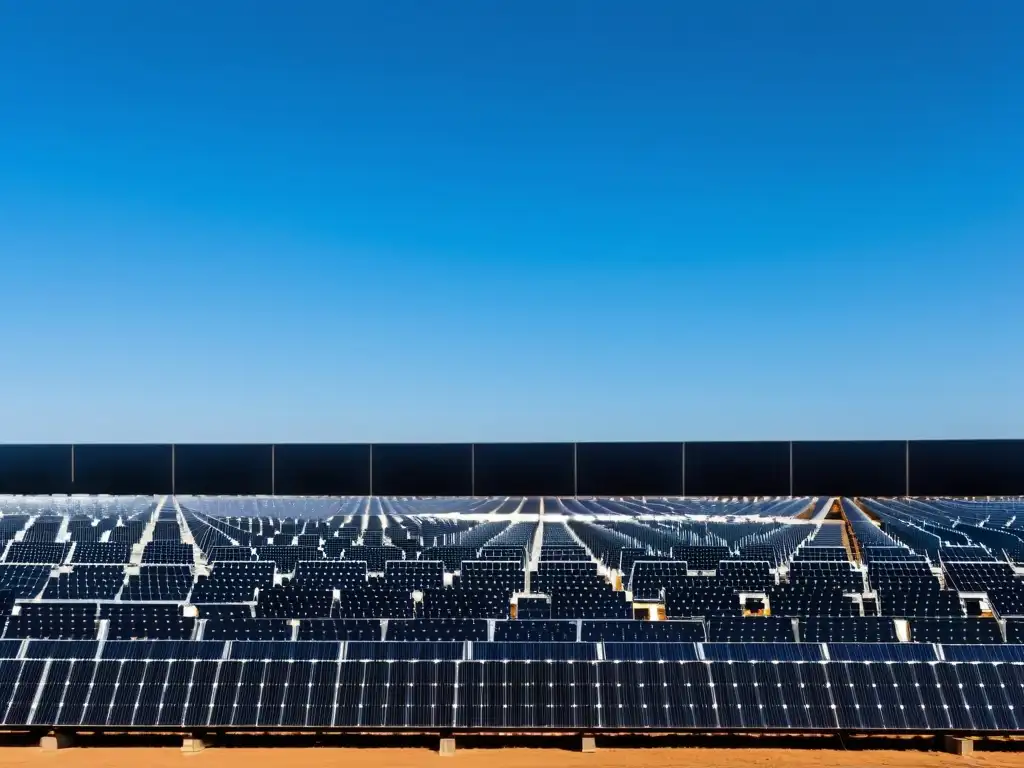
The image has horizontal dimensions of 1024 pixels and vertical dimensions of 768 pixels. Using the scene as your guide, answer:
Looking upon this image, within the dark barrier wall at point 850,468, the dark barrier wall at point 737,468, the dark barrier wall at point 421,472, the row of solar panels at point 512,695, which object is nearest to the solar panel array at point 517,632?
the row of solar panels at point 512,695

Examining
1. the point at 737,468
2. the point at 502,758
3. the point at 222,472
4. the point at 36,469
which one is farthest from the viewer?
the point at 222,472

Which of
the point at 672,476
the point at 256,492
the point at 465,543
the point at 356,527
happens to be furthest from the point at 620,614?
the point at 256,492

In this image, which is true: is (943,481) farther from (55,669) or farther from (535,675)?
(55,669)

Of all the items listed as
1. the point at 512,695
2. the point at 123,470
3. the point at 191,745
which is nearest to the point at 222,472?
the point at 123,470

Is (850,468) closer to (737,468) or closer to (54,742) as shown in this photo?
(737,468)

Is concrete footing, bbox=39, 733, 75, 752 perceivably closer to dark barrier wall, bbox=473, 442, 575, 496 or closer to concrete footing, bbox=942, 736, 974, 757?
concrete footing, bbox=942, 736, 974, 757

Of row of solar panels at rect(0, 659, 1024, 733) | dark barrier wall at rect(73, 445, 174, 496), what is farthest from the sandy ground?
dark barrier wall at rect(73, 445, 174, 496)

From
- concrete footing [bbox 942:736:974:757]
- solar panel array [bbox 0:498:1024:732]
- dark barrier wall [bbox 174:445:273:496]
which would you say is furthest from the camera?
dark barrier wall [bbox 174:445:273:496]
